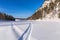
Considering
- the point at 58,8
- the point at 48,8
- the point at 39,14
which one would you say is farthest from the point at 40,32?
the point at 39,14

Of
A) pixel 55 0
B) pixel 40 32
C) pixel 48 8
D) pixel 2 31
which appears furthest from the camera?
pixel 48 8

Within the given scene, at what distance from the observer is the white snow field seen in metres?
1.57

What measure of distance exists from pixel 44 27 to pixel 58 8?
17.1 m

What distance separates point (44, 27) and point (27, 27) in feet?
0.75

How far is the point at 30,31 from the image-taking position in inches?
69.7

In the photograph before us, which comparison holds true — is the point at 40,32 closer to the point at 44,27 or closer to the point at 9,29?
the point at 44,27

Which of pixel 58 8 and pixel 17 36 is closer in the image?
pixel 17 36

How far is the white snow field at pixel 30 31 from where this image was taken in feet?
5.15

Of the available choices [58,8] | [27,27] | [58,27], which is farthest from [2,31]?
[58,8]

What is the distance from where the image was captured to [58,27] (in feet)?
6.07

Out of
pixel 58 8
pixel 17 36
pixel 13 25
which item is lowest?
pixel 17 36

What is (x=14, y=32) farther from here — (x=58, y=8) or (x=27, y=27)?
(x=58, y=8)

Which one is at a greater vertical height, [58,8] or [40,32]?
[58,8]

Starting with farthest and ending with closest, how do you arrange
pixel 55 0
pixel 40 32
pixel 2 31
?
1. pixel 55 0
2. pixel 40 32
3. pixel 2 31
